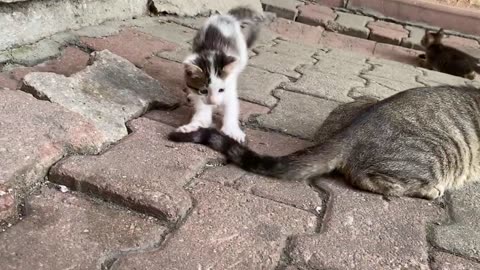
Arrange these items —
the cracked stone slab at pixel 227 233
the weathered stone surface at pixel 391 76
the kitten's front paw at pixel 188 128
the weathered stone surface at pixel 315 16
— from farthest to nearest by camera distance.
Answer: the weathered stone surface at pixel 315 16, the weathered stone surface at pixel 391 76, the kitten's front paw at pixel 188 128, the cracked stone slab at pixel 227 233

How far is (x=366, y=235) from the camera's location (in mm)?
2111

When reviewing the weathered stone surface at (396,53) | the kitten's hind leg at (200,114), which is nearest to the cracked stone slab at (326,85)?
the kitten's hind leg at (200,114)

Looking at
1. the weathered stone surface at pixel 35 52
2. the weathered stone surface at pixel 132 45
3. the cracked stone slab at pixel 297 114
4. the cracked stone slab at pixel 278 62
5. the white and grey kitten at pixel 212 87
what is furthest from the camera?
the cracked stone slab at pixel 278 62

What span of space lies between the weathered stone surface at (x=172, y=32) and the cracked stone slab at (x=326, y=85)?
1100 millimetres

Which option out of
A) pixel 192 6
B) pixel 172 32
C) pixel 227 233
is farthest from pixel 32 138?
pixel 192 6

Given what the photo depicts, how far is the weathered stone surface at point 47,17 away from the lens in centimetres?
336

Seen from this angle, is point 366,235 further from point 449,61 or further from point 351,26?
Result: point 351,26

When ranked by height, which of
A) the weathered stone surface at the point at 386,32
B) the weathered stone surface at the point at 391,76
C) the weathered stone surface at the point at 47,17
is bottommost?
the weathered stone surface at the point at 386,32

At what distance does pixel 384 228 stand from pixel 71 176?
1378 millimetres

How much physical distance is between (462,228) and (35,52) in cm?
286

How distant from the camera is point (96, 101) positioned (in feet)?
9.15

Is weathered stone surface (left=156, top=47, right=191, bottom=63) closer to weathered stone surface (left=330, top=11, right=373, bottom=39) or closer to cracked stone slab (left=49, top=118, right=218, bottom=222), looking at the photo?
cracked stone slab (left=49, top=118, right=218, bottom=222)

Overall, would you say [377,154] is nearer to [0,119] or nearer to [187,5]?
[0,119]

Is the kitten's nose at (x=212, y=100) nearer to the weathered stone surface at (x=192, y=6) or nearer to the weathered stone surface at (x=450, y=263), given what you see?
the weathered stone surface at (x=450, y=263)
